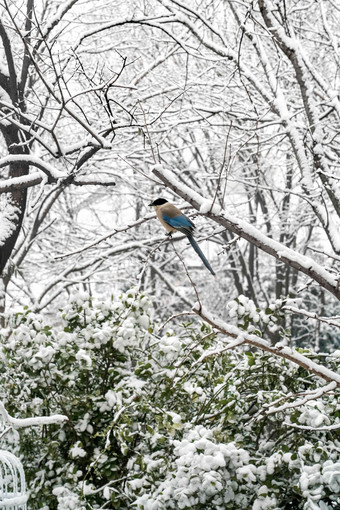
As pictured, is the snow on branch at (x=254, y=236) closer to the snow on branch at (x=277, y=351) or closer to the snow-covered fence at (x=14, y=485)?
the snow on branch at (x=277, y=351)

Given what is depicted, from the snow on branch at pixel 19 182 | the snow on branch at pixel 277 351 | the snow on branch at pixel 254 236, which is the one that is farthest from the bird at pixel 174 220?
the snow on branch at pixel 19 182

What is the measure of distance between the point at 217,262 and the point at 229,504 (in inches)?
432

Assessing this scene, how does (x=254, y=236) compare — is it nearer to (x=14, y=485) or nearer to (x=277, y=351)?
(x=277, y=351)

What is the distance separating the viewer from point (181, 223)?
2986 mm

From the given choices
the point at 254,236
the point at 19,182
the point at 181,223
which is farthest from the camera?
the point at 19,182

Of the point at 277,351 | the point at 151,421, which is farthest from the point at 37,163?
the point at 277,351

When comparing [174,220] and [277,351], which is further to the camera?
[174,220]

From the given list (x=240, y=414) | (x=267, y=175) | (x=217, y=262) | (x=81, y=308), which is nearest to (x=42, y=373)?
(x=81, y=308)

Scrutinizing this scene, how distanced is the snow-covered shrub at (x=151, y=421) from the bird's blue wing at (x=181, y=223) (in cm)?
68

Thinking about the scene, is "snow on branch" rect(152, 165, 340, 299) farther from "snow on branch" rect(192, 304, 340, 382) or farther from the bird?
the bird

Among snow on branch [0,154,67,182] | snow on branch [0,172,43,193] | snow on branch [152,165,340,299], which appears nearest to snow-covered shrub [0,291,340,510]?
snow on branch [152,165,340,299]

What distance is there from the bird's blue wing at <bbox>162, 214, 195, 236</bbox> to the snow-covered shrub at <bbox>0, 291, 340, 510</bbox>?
2.23 ft

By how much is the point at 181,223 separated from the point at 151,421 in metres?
1.68

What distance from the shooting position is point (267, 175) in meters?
11.2
